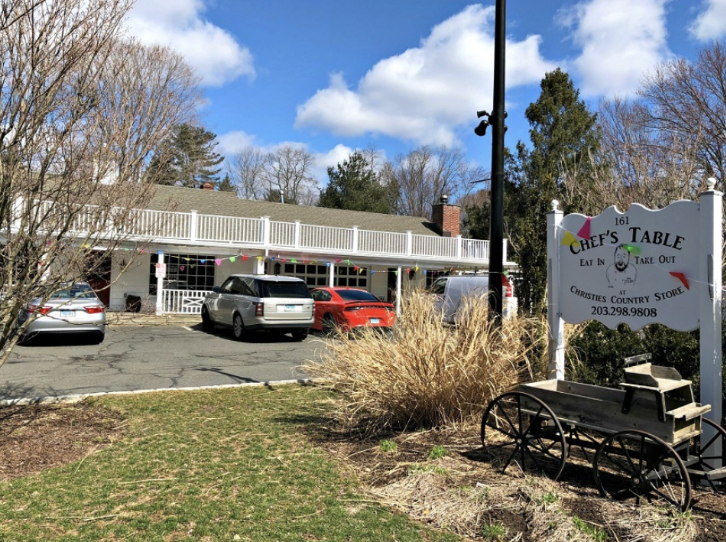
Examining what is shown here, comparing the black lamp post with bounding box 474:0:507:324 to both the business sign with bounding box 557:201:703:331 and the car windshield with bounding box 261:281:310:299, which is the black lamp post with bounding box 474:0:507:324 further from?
the car windshield with bounding box 261:281:310:299

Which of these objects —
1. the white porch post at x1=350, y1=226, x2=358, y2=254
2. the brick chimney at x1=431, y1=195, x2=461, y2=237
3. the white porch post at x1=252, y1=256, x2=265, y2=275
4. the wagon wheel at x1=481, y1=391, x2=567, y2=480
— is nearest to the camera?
the wagon wheel at x1=481, y1=391, x2=567, y2=480

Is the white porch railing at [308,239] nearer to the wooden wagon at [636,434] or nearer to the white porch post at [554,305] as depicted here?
the white porch post at [554,305]

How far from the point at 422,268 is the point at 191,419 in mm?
20504

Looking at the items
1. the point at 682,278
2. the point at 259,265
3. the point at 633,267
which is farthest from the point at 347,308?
the point at 682,278

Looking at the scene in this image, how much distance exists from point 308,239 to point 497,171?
1659cm

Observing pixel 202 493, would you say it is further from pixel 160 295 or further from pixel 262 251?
pixel 262 251

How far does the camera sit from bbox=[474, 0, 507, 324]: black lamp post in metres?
6.64

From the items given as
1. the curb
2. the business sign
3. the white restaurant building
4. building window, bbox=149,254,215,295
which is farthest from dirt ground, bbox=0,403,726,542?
building window, bbox=149,254,215,295

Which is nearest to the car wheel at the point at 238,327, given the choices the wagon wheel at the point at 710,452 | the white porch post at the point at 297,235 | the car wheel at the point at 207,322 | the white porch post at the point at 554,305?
the car wheel at the point at 207,322

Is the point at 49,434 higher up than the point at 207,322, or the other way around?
the point at 207,322

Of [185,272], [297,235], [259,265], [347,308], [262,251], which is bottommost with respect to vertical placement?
[347,308]

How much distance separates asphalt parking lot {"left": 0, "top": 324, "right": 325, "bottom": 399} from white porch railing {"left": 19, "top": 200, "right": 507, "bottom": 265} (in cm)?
482

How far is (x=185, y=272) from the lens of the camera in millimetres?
22828

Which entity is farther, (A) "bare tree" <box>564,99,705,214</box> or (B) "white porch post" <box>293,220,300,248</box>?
(B) "white porch post" <box>293,220,300,248</box>
